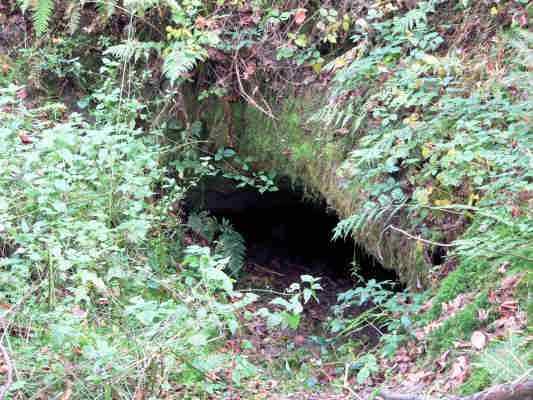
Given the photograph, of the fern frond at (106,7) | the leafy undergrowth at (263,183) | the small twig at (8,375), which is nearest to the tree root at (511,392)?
the leafy undergrowth at (263,183)

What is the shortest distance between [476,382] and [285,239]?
198 inches

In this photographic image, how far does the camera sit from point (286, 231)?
25.5ft

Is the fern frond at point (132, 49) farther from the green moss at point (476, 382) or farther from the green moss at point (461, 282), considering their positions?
the green moss at point (476, 382)

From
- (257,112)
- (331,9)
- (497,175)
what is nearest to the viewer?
(497,175)

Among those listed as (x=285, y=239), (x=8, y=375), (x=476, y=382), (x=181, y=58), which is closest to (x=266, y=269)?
(x=285, y=239)

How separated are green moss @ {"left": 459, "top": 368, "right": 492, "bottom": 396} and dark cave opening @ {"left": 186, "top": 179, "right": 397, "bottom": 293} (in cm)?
360

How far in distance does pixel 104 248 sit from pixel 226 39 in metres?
2.42

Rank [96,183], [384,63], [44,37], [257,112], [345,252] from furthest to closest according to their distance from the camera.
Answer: [345,252]
[44,37]
[257,112]
[384,63]
[96,183]

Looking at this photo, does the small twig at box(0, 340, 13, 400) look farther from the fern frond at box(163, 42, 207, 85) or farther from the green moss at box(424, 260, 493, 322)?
the fern frond at box(163, 42, 207, 85)

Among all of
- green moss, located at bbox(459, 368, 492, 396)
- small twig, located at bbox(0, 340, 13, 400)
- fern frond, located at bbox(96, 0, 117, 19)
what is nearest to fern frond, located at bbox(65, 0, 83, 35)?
fern frond, located at bbox(96, 0, 117, 19)

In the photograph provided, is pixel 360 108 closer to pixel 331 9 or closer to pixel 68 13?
pixel 331 9

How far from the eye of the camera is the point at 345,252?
7.42 metres

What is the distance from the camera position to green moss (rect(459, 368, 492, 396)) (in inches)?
107

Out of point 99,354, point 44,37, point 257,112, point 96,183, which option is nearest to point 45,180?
point 96,183
